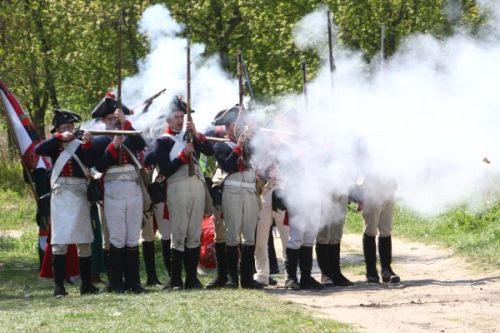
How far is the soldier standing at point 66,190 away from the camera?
41.7 ft

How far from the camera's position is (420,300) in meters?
12.3

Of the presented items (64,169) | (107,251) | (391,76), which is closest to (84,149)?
(64,169)

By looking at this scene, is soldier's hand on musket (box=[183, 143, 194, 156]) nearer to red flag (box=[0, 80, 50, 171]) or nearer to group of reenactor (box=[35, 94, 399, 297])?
group of reenactor (box=[35, 94, 399, 297])

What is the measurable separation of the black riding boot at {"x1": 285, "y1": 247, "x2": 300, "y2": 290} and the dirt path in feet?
0.57

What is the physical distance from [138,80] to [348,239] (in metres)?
6.58

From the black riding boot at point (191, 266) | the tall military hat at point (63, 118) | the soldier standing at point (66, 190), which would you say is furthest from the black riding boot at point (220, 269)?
the tall military hat at point (63, 118)

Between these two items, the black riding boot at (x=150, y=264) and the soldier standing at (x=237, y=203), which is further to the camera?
the black riding boot at (x=150, y=264)

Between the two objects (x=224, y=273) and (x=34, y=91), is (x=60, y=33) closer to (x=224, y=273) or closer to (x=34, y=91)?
(x=34, y=91)

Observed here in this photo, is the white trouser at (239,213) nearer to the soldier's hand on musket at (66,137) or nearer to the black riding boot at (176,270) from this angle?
the black riding boot at (176,270)

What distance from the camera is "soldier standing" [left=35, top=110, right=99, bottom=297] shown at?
12695 mm

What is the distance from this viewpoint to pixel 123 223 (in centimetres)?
1288

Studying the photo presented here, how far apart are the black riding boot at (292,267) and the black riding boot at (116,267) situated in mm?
2173

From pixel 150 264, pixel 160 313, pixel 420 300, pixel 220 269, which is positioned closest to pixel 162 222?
pixel 150 264

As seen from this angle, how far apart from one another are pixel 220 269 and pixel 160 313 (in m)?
3.16
